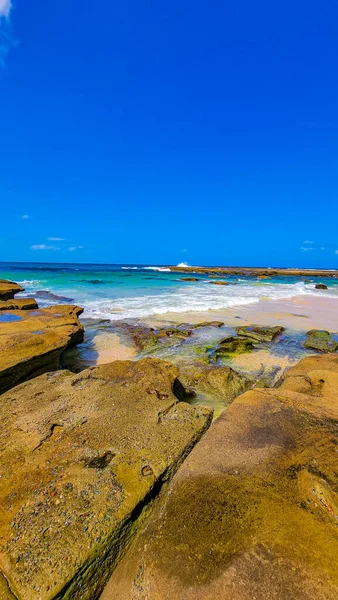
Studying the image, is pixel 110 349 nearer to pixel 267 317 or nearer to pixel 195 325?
pixel 195 325

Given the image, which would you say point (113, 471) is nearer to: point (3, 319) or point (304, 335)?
point (3, 319)

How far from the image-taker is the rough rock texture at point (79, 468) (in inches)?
60.4

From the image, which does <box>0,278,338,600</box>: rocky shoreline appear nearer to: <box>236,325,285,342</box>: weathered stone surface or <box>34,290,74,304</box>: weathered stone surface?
<box>236,325,285,342</box>: weathered stone surface

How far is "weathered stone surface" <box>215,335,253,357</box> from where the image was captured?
23.8 feet

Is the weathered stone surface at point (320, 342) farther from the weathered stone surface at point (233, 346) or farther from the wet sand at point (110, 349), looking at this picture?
the wet sand at point (110, 349)

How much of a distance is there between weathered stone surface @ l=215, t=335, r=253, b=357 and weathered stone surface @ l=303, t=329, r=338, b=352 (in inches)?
67.8

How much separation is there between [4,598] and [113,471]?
0.86 metres

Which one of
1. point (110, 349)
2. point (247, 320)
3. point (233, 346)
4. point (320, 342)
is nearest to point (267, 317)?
point (247, 320)

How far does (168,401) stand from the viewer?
3145 millimetres

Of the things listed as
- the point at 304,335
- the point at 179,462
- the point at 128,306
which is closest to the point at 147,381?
the point at 179,462

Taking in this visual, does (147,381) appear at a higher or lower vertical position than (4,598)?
higher

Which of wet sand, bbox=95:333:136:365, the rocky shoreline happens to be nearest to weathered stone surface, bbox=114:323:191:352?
wet sand, bbox=95:333:136:365

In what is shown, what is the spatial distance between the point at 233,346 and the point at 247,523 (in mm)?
5940

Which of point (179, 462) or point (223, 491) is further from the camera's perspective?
point (179, 462)
